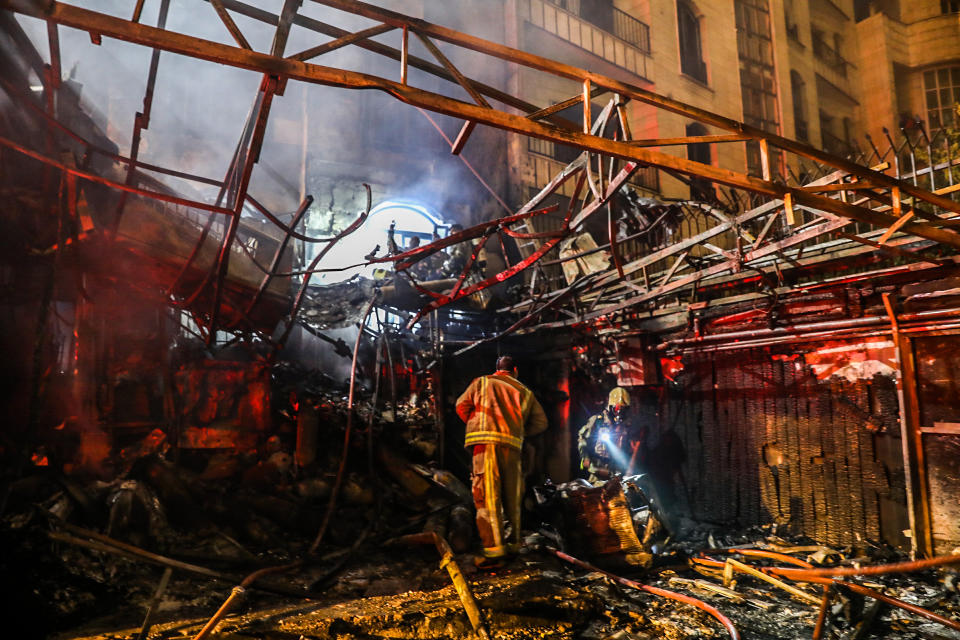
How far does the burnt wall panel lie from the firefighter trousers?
497cm

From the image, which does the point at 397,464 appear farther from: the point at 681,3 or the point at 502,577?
the point at 681,3

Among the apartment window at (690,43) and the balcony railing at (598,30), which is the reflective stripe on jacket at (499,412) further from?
the apartment window at (690,43)

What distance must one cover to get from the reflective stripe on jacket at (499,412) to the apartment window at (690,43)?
18.6m

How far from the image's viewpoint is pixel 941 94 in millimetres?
22250

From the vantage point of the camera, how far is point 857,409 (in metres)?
7.69

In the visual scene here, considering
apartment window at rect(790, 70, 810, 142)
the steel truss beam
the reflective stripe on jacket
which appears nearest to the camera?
the steel truss beam

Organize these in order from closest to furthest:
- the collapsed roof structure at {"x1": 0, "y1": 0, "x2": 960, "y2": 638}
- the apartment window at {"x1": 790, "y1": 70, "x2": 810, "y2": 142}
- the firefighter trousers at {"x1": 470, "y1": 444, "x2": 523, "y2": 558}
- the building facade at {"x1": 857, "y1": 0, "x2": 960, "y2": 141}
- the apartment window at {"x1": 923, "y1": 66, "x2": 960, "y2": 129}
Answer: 1. the collapsed roof structure at {"x1": 0, "y1": 0, "x2": 960, "y2": 638}
2. the firefighter trousers at {"x1": 470, "y1": 444, "x2": 523, "y2": 558}
3. the apartment window at {"x1": 923, "y1": 66, "x2": 960, "y2": 129}
4. the apartment window at {"x1": 790, "y1": 70, "x2": 810, "y2": 142}
5. the building facade at {"x1": 857, "y1": 0, "x2": 960, "y2": 141}

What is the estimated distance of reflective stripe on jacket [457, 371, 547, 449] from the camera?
646cm

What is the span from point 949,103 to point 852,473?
23701mm

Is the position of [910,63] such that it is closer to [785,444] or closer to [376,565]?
[785,444]

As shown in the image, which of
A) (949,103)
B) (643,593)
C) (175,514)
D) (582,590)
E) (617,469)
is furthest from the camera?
(949,103)

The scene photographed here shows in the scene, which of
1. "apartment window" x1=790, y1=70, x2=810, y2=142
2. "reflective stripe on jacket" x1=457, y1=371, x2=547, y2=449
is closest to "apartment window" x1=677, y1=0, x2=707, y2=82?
"apartment window" x1=790, y1=70, x2=810, y2=142

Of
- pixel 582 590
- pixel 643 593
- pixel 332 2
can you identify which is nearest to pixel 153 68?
pixel 332 2

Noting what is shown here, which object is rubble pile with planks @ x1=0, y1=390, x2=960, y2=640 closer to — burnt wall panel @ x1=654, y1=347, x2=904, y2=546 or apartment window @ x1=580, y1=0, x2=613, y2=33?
burnt wall panel @ x1=654, y1=347, x2=904, y2=546
